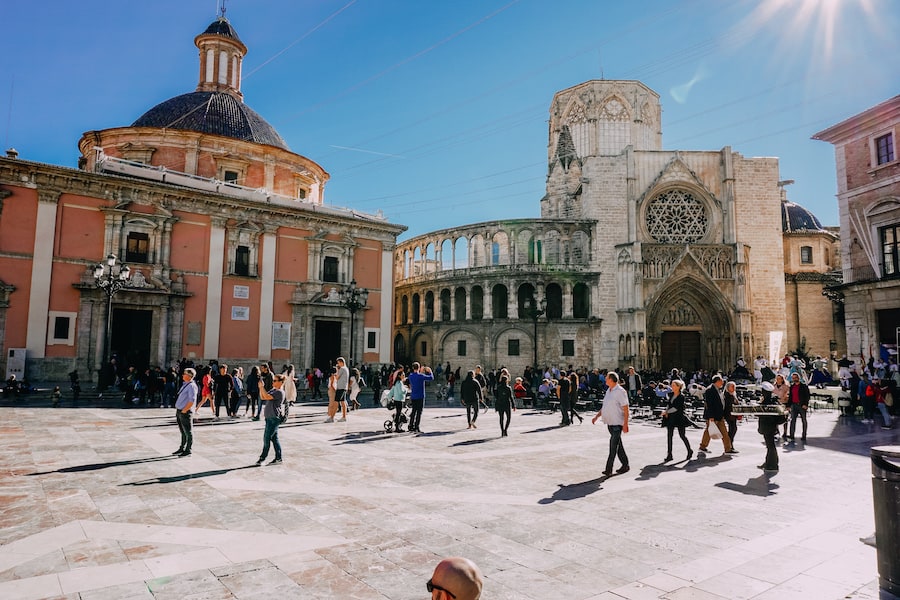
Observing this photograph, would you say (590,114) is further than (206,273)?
Yes

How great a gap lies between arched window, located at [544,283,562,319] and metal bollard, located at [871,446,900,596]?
31.4m

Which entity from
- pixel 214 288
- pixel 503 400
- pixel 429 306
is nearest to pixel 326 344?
pixel 214 288

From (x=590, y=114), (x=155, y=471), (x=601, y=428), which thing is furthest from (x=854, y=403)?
(x=590, y=114)

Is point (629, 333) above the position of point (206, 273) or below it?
below

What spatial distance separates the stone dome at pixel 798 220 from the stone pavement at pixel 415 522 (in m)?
38.0

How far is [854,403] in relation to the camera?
16.9 metres

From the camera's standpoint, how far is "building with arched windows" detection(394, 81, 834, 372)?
111 feet

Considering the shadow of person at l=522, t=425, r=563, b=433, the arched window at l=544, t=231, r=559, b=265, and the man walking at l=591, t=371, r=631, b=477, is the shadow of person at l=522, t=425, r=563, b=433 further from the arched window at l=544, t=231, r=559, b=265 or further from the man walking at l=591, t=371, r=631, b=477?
the arched window at l=544, t=231, r=559, b=265

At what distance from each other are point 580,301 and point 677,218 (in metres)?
8.63

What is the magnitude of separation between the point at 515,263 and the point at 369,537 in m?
31.6

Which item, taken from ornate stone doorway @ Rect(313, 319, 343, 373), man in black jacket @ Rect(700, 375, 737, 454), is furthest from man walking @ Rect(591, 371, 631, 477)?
ornate stone doorway @ Rect(313, 319, 343, 373)

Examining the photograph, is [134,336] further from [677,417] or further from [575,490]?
[677,417]

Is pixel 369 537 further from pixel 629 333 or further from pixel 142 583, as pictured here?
pixel 629 333

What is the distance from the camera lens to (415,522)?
5.61 meters
